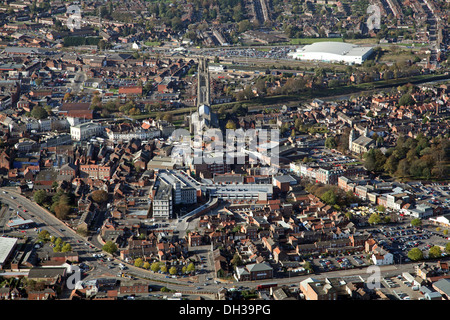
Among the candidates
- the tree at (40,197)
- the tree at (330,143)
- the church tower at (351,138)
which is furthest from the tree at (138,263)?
the church tower at (351,138)

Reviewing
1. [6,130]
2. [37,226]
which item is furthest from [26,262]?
[6,130]

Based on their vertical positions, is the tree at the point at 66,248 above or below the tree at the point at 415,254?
above

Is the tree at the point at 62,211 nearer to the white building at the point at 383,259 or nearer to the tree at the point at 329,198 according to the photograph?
the tree at the point at 329,198

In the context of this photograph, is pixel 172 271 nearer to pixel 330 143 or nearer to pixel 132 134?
pixel 132 134

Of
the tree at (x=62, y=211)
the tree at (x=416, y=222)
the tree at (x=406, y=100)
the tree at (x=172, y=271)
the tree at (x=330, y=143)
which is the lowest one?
the tree at (x=172, y=271)

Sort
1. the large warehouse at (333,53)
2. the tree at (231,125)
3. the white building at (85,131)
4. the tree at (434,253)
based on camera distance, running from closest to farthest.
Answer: the tree at (434,253)
the white building at (85,131)
the tree at (231,125)
the large warehouse at (333,53)

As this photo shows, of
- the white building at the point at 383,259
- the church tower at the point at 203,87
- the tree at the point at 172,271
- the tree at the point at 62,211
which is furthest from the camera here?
the church tower at the point at 203,87
